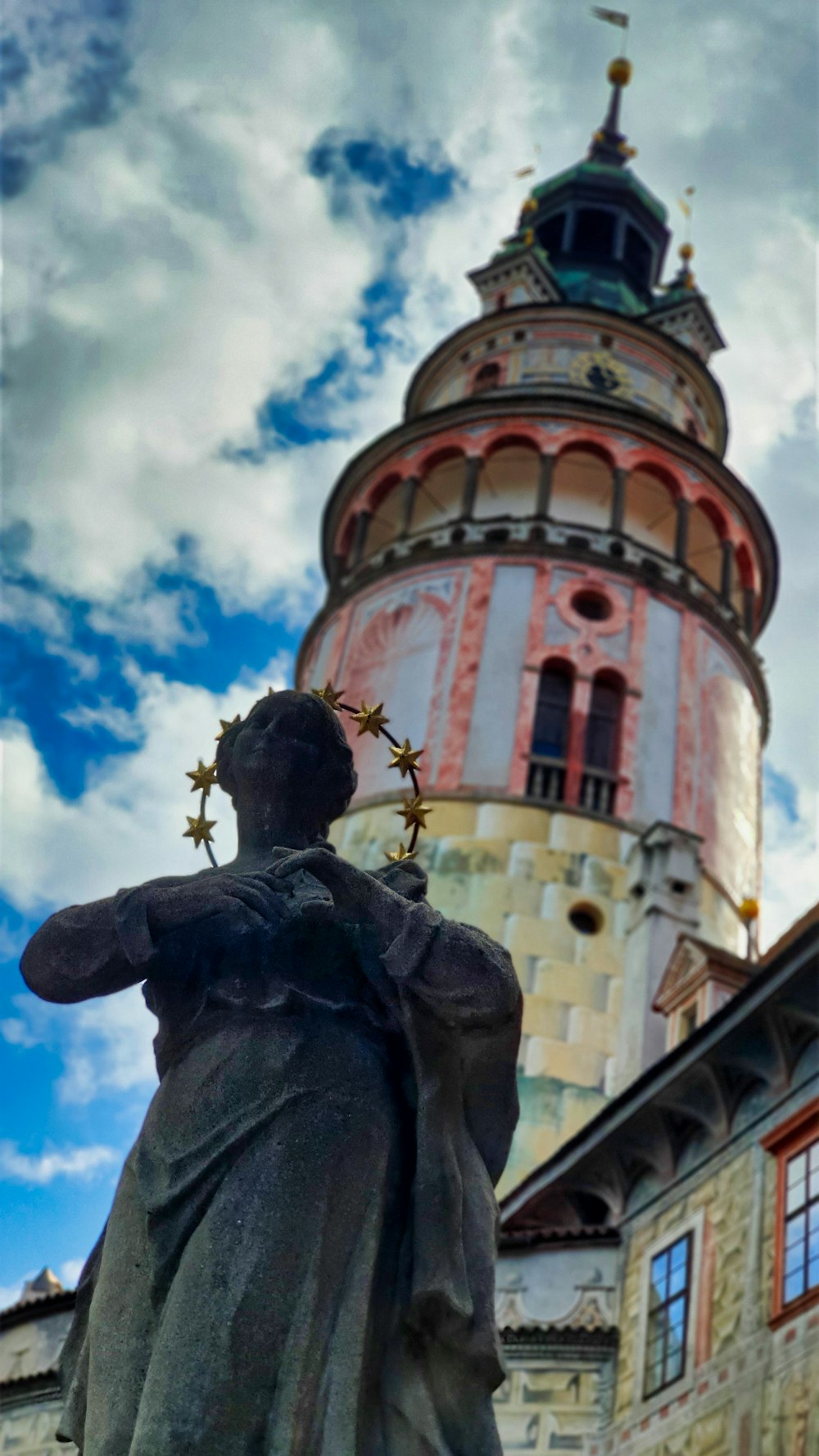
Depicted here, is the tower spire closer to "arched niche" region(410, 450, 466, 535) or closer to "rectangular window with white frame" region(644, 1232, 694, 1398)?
"arched niche" region(410, 450, 466, 535)

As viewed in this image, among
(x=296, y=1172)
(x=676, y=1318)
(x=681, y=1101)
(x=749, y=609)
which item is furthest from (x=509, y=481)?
(x=296, y=1172)

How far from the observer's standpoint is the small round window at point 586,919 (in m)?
24.7

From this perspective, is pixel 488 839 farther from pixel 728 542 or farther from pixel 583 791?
pixel 728 542

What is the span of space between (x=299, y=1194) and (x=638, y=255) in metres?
44.1

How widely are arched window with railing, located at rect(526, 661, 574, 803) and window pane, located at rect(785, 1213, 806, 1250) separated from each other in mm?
12427

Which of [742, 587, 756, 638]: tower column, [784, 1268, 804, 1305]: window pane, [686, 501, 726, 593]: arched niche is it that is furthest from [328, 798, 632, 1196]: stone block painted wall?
[784, 1268, 804, 1305]: window pane

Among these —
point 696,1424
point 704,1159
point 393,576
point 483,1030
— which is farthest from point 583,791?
point 483,1030

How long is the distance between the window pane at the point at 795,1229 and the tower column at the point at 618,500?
17.5 metres

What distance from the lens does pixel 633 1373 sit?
15758 millimetres

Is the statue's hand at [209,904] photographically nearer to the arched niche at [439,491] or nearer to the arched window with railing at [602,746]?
the arched window with railing at [602,746]

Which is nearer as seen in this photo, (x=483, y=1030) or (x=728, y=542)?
(x=483, y=1030)

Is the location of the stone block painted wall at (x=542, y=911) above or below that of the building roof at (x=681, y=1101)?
above

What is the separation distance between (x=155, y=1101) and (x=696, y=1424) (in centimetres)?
1171

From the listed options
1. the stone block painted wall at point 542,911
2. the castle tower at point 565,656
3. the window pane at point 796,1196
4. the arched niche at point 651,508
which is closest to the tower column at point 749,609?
the castle tower at point 565,656
